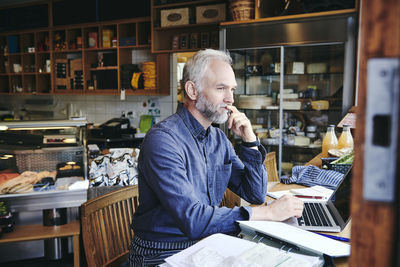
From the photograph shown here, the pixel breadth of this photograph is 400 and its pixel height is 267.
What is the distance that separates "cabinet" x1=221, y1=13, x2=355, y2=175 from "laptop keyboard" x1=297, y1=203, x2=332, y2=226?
8.28 ft

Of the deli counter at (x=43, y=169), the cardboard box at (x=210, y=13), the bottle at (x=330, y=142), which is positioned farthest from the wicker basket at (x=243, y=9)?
the deli counter at (x=43, y=169)

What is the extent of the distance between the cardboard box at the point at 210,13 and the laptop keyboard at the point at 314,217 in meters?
3.61

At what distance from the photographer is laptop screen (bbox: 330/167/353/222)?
4.61 feet

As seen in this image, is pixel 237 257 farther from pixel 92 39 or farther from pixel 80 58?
pixel 80 58

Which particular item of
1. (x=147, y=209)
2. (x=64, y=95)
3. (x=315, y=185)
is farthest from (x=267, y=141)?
(x=64, y=95)

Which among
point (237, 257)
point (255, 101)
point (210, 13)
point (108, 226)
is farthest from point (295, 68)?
point (237, 257)

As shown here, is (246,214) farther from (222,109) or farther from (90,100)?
(90,100)

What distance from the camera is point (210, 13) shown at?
185 inches

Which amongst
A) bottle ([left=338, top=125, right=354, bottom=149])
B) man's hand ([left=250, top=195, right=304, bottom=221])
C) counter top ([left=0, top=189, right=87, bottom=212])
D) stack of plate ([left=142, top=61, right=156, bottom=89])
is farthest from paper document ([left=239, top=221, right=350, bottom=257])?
stack of plate ([left=142, top=61, right=156, bottom=89])

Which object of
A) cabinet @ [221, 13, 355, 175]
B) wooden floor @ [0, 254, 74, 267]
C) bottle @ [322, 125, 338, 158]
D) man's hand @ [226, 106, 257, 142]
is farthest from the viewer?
cabinet @ [221, 13, 355, 175]

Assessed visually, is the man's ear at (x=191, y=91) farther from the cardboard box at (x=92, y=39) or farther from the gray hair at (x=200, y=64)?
the cardboard box at (x=92, y=39)

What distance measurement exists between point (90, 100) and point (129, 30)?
1517 mm

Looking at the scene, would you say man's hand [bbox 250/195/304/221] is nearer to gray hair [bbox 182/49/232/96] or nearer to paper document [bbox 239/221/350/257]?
paper document [bbox 239/221/350/257]

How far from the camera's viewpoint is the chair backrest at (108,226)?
1.38 m
